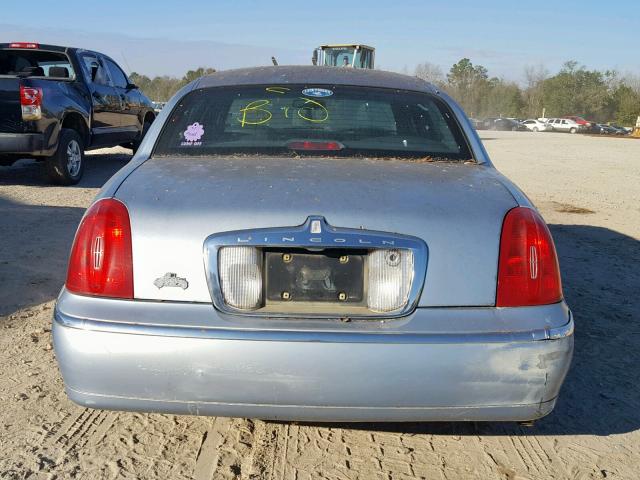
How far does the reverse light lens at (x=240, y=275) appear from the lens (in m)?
2.15

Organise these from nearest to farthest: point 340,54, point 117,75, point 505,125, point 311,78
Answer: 1. point 311,78
2. point 117,75
3. point 340,54
4. point 505,125

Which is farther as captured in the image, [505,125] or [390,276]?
[505,125]

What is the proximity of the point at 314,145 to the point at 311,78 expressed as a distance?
0.56 metres

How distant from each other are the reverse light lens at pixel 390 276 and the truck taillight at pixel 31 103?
7.21 m

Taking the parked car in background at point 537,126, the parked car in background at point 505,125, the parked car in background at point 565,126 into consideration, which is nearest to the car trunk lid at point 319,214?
the parked car in background at point 565,126

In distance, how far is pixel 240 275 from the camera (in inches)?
85.0

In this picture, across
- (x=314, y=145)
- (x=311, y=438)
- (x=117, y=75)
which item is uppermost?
(x=117, y=75)

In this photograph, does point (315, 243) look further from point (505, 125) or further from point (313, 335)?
point (505, 125)

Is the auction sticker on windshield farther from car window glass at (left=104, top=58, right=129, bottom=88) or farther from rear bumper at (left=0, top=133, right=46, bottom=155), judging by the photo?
car window glass at (left=104, top=58, right=129, bottom=88)

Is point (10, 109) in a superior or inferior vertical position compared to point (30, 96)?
inferior

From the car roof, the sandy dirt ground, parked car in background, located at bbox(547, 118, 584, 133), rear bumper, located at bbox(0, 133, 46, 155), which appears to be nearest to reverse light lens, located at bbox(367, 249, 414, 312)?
the sandy dirt ground

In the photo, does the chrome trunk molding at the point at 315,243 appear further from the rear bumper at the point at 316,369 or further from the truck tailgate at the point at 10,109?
the truck tailgate at the point at 10,109

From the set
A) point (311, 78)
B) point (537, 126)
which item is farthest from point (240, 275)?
point (537, 126)

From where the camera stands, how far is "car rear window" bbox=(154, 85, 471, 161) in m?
2.94
